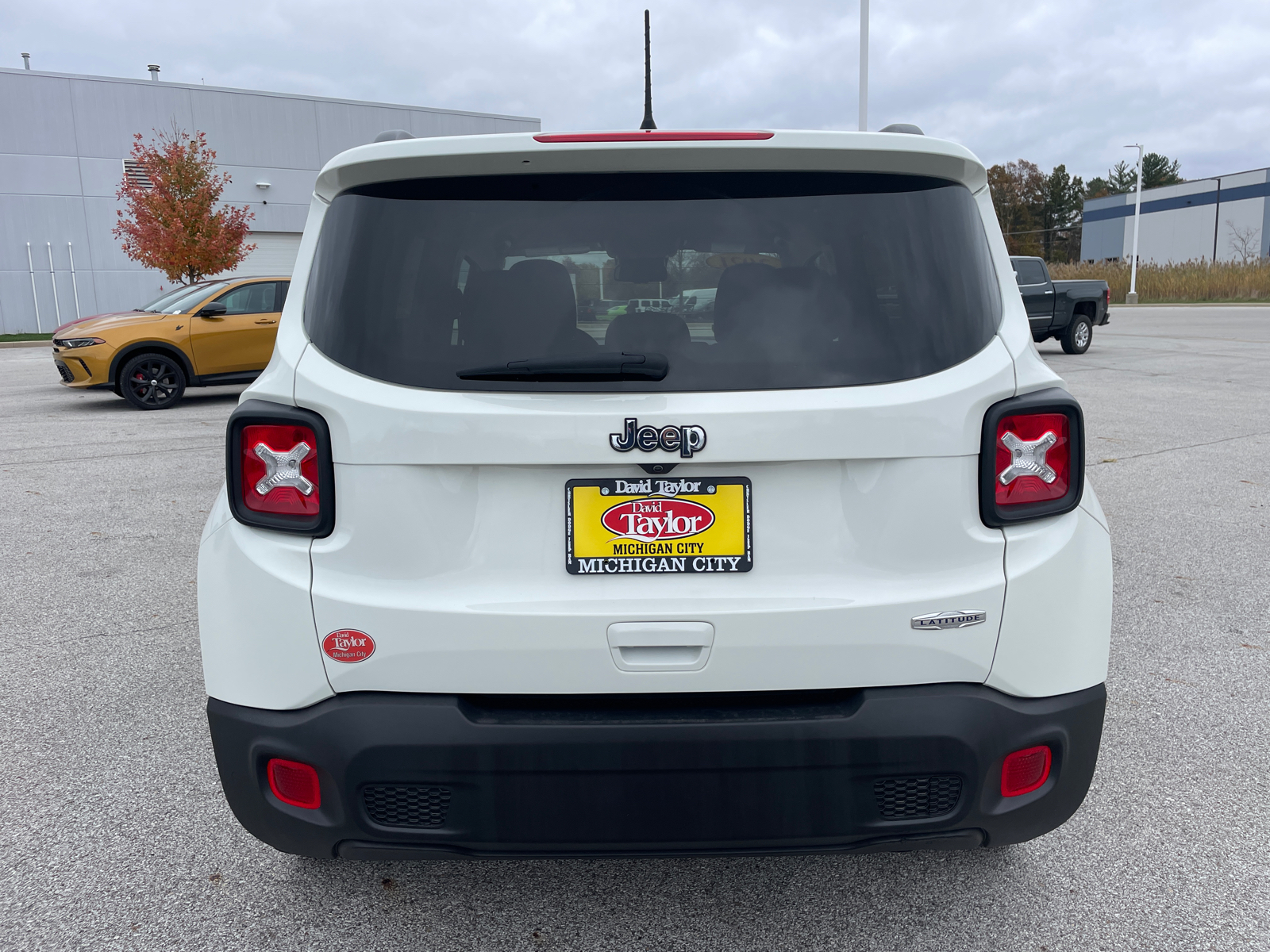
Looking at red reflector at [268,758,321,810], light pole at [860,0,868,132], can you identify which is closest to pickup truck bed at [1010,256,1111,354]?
light pole at [860,0,868,132]

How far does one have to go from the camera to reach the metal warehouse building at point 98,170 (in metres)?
33.3

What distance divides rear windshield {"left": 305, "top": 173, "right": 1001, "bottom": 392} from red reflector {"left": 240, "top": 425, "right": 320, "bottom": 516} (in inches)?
7.9

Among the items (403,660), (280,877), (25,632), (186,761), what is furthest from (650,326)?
(25,632)

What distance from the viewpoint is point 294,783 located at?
79.1 inches

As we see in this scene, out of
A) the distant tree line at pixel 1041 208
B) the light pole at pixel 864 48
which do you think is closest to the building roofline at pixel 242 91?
the light pole at pixel 864 48

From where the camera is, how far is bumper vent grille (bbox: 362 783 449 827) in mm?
1937

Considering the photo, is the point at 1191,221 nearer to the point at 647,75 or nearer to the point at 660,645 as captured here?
the point at 647,75

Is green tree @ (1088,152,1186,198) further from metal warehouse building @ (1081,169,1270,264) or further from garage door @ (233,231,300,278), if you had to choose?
garage door @ (233,231,300,278)

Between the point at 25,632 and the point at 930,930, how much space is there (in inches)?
164

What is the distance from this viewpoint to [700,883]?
2492mm

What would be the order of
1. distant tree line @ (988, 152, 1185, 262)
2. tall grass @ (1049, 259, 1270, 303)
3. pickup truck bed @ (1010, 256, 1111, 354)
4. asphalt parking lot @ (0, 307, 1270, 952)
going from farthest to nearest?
distant tree line @ (988, 152, 1185, 262)
tall grass @ (1049, 259, 1270, 303)
pickup truck bed @ (1010, 256, 1111, 354)
asphalt parking lot @ (0, 307, 1270, 952)

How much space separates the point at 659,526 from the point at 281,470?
793 millimetres

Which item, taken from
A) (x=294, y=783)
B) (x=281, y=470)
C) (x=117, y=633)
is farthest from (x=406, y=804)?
(x=117, y=633)

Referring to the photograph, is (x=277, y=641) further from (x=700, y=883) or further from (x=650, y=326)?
(x=700, y=883)
